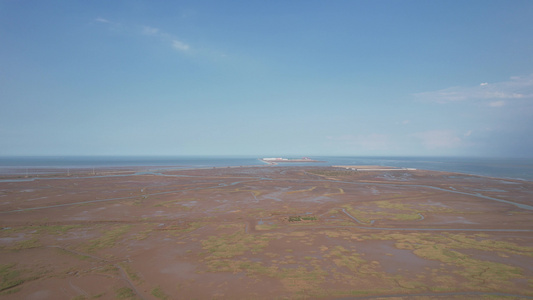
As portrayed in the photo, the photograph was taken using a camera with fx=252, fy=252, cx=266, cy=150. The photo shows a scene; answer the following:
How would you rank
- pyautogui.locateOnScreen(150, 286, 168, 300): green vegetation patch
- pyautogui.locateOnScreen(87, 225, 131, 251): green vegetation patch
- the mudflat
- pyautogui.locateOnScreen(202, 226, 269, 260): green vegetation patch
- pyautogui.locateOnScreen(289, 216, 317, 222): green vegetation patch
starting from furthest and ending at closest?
pyautogui.locateOnScreen(289, 216, 317, 222): green vegetation patch → pyautogui.locateOnScreen(87, 225, 131, 251): green vegetation patch → pyautogui.locateOnScreen(202, 226, 269, 260): green vegetation patch → the mudflat → pyautogui.locateOnScreen(150, 286, 168, 300): green vegetation patch

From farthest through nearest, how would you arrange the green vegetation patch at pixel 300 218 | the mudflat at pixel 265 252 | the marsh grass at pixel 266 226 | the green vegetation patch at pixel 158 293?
the green vegetation patch at pixel 300 218
the marsh grass at pixel 266 226
the mudflat at pixel 265 252
the green vegetation patch at pixel 158 293

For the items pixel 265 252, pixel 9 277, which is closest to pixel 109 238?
pixel 9 277

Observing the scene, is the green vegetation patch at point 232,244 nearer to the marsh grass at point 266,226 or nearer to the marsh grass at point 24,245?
the marsh grass at point 266,226

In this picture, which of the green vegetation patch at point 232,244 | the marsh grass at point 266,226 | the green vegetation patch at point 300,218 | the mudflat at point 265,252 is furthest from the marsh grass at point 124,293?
the green vegetation patch at point 300,218

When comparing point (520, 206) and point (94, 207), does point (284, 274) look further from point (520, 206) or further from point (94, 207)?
point (520, 206)

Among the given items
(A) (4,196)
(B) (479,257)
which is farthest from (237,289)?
(A) (4,196)

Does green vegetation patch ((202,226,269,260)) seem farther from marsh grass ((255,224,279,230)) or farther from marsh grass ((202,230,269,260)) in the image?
marsh grass ((255,224,279,230))

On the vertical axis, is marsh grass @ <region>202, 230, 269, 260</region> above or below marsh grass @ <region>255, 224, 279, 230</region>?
above

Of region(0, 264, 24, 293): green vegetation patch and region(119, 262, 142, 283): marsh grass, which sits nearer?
region(0, 264, 24, 293): green vegetation patch

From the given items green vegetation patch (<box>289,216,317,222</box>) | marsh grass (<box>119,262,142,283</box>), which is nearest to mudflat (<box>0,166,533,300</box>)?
marsh grass (<box>119,262,142,283</box>)
